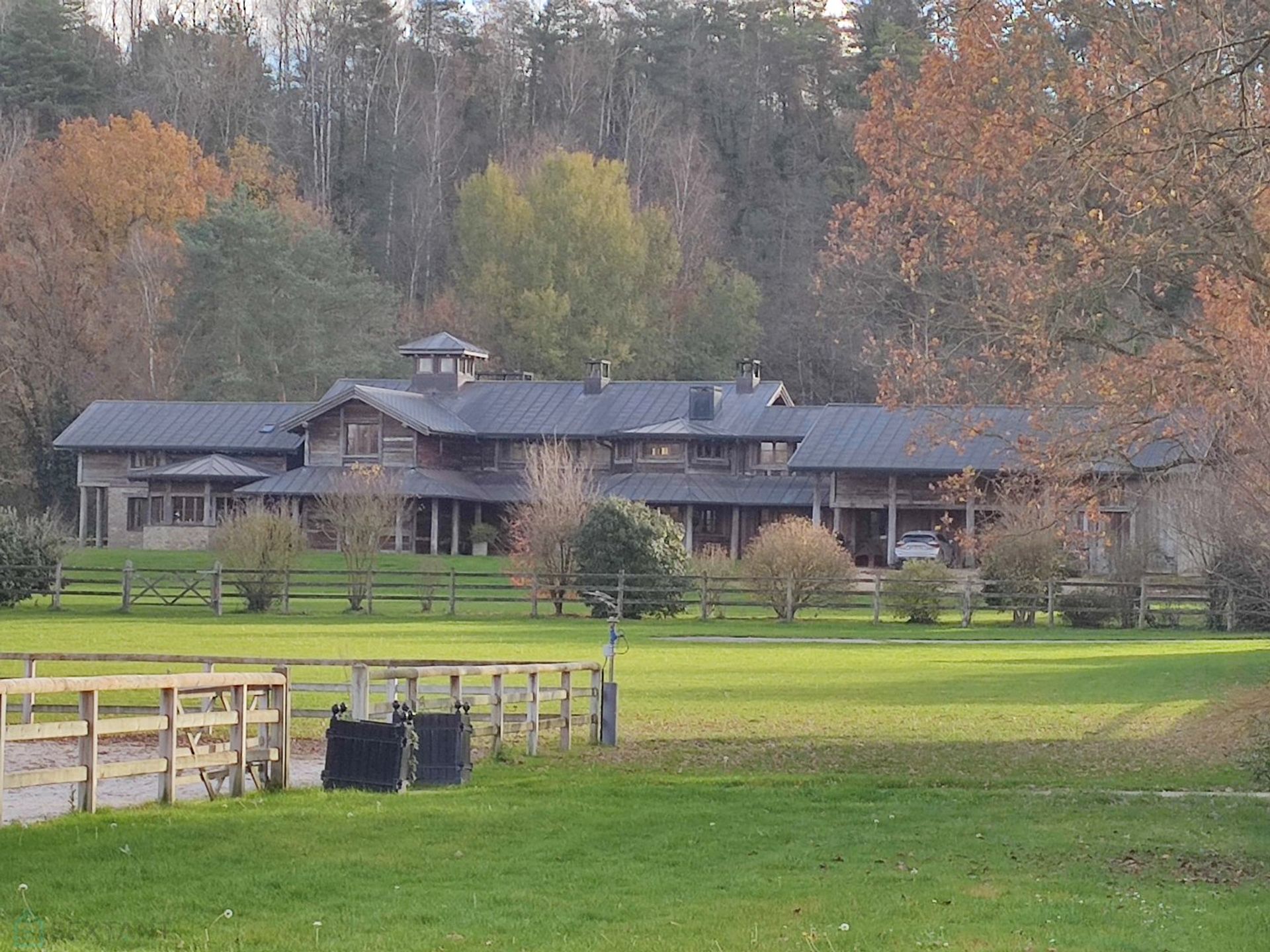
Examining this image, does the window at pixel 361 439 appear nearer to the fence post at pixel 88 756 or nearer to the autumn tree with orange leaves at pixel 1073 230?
the autumn tree with orange leaves at pixel 1073 230

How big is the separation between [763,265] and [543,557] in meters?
53.1

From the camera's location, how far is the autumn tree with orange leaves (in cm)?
1877

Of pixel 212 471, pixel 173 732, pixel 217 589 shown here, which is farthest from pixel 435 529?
pixel 173 732

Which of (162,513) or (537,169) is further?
(537,169)

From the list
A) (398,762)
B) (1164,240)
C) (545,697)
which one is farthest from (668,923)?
(1164,240)

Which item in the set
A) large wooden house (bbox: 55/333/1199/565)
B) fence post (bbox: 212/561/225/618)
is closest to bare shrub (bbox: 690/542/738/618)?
fence post (bbox: 212/561/225/618)

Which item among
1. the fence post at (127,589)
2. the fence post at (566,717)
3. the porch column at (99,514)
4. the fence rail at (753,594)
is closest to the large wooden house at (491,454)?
the porch column at (99,514)

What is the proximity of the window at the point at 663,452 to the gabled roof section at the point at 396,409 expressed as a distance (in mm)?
6831

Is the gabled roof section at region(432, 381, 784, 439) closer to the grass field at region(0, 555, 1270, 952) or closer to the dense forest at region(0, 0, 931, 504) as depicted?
the dense forest at region(0, 0, 931, 504)

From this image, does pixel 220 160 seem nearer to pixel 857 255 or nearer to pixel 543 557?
pixel 543 557

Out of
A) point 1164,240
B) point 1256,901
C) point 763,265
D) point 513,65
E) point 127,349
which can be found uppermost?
point 513,65

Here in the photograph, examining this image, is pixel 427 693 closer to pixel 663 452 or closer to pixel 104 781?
pixel 104 781

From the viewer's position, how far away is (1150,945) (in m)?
9.70

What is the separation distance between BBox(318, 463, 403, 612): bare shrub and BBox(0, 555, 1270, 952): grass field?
25040 mm
